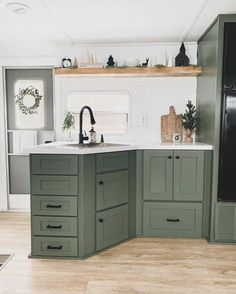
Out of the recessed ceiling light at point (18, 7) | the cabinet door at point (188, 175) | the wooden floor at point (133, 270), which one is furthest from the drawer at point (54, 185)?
the recessed ceiling light at point (18, 7)

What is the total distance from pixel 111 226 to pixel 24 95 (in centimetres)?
229

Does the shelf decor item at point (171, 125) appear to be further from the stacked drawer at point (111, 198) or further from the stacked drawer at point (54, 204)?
the stacked drawer at point (54, 204)

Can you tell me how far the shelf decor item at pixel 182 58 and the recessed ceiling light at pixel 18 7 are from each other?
6.18ft

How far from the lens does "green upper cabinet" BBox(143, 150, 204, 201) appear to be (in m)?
3.16

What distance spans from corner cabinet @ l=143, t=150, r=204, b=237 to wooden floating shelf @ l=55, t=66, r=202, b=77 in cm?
104

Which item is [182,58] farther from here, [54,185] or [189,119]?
[54,185]

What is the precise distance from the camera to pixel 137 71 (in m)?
3.58

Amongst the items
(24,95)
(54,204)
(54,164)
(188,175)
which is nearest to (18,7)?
(54,164)

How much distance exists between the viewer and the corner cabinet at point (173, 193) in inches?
125

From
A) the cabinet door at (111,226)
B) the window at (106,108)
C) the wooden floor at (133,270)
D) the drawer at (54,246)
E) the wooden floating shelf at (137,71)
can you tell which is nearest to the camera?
the wooden floor at (133,270)

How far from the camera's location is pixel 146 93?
12.7 ft

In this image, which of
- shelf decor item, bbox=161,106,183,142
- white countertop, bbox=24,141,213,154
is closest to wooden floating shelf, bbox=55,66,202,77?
shelf decor item, bbox=161,106,183,142

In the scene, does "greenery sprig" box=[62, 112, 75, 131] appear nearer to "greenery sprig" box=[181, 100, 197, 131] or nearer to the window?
the window

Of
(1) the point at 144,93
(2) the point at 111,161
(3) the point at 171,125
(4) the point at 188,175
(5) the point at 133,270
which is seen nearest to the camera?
(5) the point at 133,270
